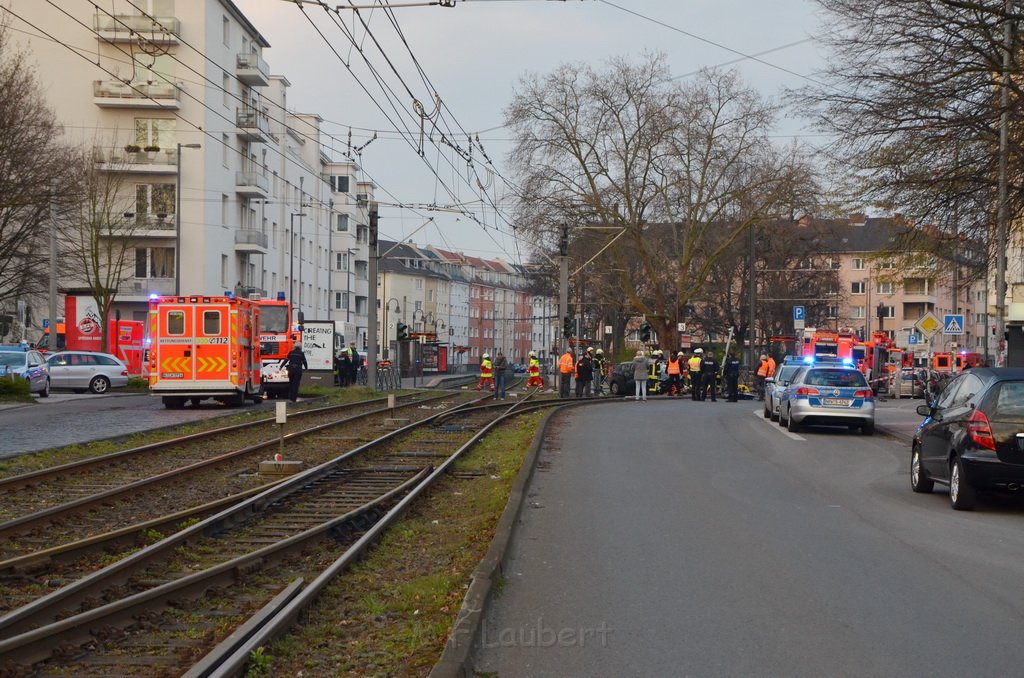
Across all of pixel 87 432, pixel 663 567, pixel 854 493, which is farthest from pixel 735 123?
pixel 663 567

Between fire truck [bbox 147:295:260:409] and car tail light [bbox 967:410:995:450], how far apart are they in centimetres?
2056

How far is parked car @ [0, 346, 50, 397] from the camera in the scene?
34281 millimetres

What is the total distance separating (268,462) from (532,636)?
9.11 meters

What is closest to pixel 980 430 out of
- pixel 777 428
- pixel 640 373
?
pixel 777 428

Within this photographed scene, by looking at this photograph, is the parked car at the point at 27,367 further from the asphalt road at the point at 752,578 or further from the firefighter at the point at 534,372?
the asphalt road at the point at 752,578

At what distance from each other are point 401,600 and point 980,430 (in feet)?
23.2

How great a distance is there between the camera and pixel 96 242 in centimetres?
5100

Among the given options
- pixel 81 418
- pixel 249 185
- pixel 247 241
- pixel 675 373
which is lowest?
pixel 81 418

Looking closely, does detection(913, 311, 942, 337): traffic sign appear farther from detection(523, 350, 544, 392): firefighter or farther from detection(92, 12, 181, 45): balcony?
detection(92, 12, 181, 45): balcony

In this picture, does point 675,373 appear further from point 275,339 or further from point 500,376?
point 275,339

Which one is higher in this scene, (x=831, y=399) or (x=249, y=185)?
(x=249, y=185)

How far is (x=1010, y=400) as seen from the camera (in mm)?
12672

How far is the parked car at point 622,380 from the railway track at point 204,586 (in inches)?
1323

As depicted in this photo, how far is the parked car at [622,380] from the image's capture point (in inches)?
1893
